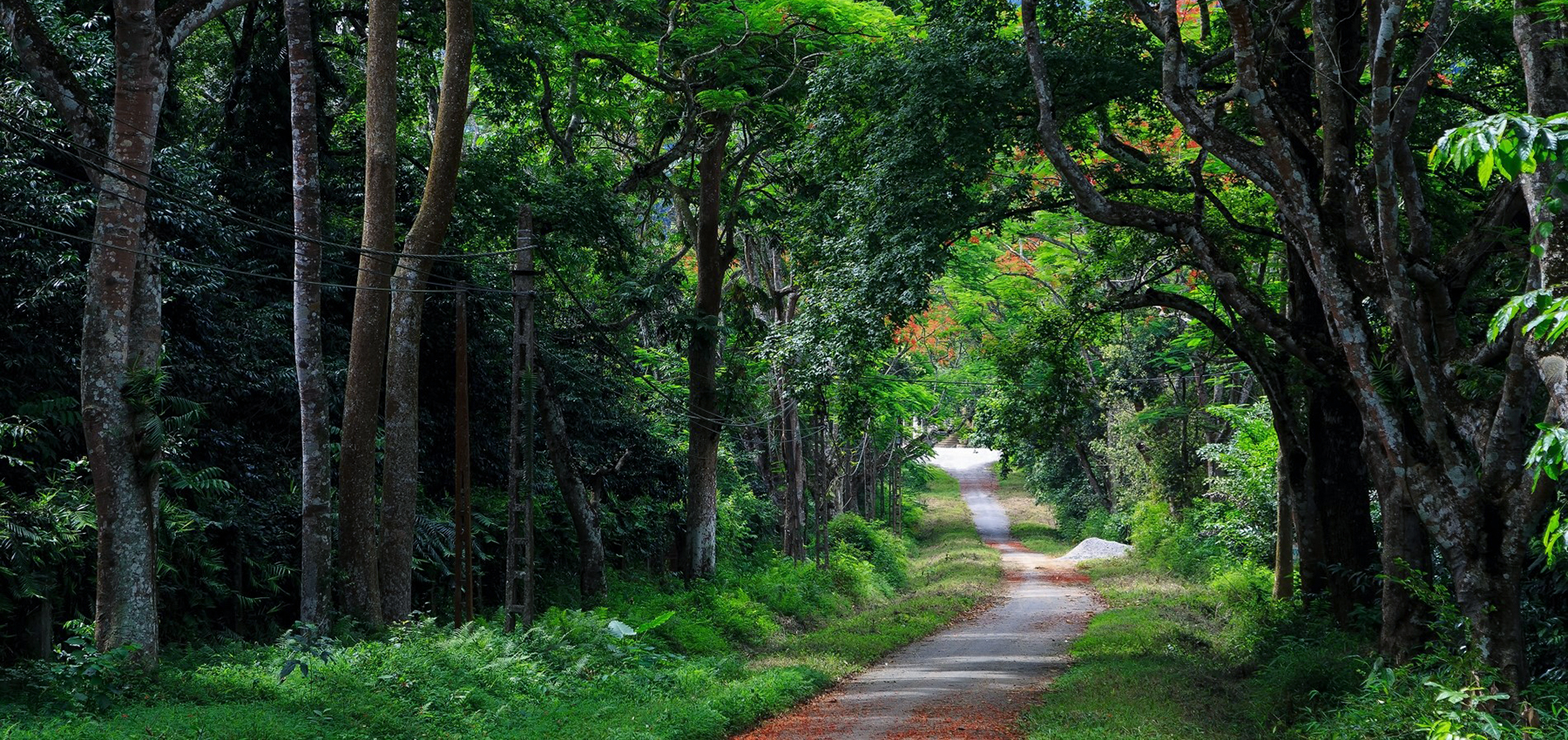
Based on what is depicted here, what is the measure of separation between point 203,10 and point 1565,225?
11.4 m

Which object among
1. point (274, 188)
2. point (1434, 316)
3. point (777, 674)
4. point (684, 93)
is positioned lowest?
point (777, 674)

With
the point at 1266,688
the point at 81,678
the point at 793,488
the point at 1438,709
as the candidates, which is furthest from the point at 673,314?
the point at 1438,709

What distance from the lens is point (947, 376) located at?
118ft

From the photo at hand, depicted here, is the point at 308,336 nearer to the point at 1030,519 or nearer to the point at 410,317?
the point at 410,317

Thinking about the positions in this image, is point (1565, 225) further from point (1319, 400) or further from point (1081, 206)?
point (1319, 400)

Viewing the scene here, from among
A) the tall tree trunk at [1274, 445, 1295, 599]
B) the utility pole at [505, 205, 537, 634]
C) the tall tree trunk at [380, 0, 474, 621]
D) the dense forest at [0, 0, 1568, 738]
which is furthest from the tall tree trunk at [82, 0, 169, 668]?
the tall tree trunk at [1274, 445, 1295, 599]

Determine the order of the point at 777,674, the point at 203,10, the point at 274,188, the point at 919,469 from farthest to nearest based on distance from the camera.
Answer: the point at 919,469 < the point at 274,188 < the point at 777,674 < the point at 203,10

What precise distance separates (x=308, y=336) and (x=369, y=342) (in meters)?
0.71

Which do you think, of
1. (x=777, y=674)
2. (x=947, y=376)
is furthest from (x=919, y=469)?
(x=777, y=674)

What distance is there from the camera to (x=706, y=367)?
830 inches

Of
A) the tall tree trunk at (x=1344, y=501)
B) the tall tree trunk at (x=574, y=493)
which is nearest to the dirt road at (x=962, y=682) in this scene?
the tall tree trunk at (x=1344, y=501)

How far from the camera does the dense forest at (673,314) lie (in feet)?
30.0

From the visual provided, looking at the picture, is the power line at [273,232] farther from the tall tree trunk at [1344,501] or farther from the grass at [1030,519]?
the grass at [1030,519]

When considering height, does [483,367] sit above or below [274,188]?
below
